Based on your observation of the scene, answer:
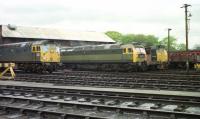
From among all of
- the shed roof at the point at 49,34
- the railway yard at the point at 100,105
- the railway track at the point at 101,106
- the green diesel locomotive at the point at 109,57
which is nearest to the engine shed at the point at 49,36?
the shed roof at the point at 49,34

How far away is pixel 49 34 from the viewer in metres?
57.6

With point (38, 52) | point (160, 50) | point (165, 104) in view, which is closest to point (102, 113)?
point (165, 104)

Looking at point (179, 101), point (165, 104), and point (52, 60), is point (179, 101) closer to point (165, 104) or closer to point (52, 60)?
point (165, 104)

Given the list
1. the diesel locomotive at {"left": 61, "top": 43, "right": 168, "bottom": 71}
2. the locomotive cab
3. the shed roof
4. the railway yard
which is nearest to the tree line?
the shed roof

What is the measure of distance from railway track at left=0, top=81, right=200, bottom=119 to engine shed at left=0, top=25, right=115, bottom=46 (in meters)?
37.4

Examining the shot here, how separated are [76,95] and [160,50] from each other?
24.8 metres

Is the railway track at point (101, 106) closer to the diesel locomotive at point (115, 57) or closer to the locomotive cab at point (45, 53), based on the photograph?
the locomotive cab at point (45, 53)

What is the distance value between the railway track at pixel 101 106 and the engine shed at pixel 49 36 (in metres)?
37.4

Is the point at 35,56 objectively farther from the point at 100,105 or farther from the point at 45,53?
the point at 100,105

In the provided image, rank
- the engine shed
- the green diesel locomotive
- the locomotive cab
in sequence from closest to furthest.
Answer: the locomotive cab, the green diesel locomotive, the engine shed

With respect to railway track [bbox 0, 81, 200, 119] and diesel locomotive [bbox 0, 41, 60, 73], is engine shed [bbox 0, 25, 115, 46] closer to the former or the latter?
diesel locomotive [bbox 0, 41, 60, 73]

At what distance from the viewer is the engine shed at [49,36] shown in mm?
50581

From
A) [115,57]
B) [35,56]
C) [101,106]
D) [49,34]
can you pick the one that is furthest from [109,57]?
[49,34]

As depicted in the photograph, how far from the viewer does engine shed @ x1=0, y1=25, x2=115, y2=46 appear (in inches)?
1991
